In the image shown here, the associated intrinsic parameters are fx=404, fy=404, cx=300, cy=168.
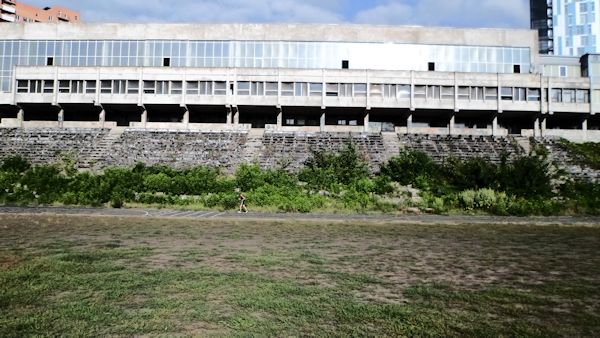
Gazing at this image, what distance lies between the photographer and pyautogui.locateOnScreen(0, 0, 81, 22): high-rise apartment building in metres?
112

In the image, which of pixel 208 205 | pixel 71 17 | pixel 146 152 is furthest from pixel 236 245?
pixel 71 17

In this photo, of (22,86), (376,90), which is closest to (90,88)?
(22,86)

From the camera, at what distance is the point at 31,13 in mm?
122188

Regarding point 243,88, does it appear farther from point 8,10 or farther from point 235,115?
point 8,10

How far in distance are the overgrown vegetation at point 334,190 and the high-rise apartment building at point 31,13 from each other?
347 ft

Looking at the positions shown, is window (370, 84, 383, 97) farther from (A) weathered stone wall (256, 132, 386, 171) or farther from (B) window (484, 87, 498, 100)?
(B) window (484, 87, 498, 100)

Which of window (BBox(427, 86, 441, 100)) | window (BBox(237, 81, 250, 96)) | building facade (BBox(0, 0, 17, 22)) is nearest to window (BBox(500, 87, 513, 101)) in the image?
window (BBox(427, 86, 441, 100))

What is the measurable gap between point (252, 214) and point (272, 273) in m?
13.4

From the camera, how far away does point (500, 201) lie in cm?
2355

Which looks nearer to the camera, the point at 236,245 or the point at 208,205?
the point at 236,245

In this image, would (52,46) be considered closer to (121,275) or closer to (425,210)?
(425,210)

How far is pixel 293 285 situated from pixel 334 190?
66.0ft

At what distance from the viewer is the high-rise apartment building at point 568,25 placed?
10550cm

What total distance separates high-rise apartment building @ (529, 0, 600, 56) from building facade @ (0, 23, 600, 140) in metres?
60.6
